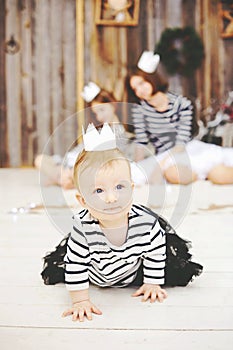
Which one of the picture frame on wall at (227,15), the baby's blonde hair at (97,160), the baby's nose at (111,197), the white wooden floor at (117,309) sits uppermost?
the picture frame on wall at (227,15)

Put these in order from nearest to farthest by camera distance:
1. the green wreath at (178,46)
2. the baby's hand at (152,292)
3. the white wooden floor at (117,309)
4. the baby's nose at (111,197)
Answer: the white wooden floor at (117,309)
the baby's nose at (111,197)
the baby's hand at (152,292)
the green wreath at (178,46)

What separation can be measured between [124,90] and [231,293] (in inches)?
129

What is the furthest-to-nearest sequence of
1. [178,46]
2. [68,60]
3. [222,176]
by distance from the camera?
1. [68,60]
2. [178,46]
3. [222,176]

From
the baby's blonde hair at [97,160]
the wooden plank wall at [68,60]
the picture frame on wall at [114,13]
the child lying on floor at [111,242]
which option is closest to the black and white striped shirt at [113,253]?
the child lying on floor at [111,242]

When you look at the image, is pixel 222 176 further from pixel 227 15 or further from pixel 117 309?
pixel 117 309

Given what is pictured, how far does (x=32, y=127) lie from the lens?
4.46 meters

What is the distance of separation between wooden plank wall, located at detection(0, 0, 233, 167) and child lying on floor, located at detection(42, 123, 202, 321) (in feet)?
10.3

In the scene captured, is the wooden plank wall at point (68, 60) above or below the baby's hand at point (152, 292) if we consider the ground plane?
above

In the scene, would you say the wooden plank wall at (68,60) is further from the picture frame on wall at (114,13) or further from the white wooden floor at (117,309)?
the white wooden floor at (117,309)

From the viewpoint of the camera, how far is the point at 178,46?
14.1 feet

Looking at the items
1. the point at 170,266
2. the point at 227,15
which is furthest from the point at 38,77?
the point at 170,266

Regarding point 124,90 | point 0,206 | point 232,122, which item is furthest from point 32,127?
point 0,206

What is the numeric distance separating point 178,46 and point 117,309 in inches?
134

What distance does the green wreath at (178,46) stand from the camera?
14.2ft
